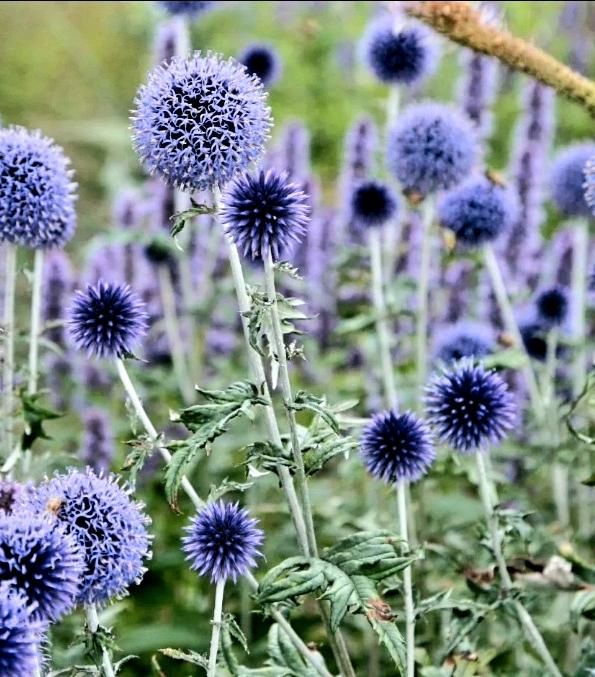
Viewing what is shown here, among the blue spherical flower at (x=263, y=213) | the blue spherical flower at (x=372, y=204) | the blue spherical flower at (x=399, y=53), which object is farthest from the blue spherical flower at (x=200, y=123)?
the blue spherical flower at (x=399, y=53)

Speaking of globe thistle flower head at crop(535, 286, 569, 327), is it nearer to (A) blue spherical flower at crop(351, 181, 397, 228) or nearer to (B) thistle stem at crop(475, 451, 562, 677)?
(A) blue spherical flower at crop(351, 181, 397, 228)

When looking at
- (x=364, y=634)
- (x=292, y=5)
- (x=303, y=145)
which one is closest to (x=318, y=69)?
(x=292, y=5)

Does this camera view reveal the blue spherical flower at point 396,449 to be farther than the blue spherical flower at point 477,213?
No

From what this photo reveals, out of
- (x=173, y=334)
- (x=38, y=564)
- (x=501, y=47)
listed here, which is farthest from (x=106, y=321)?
(x=173, y=334)

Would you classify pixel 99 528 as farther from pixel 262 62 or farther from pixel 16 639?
pixel 262 62

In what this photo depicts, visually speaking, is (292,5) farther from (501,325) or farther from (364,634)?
(364,634)

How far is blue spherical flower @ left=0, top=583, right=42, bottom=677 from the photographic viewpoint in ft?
3.57

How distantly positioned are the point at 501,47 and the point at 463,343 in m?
0.76

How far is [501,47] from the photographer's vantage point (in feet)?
6.48

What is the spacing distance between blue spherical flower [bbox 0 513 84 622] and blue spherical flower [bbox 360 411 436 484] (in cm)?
68

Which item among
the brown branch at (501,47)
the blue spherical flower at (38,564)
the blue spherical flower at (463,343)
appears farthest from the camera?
the blue spherical flower at (463,343)

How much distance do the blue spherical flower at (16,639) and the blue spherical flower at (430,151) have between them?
5.43ft

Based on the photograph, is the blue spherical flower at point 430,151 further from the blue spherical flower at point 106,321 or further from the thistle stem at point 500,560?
the blue spherical flower at point 106,321

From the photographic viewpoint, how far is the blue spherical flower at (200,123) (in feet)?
4.90
